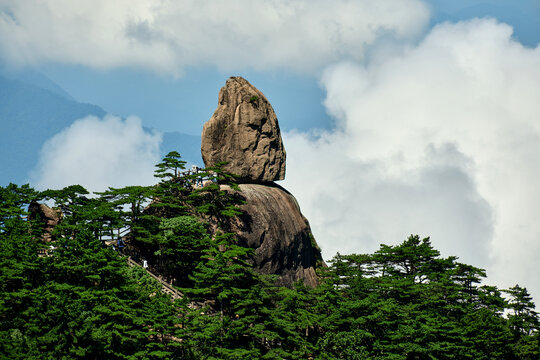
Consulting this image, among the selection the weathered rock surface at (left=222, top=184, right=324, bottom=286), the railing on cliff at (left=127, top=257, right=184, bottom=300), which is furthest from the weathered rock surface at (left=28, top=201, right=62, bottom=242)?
the weathered rock surface at (left=222, top=184, right=324, bottom=286)

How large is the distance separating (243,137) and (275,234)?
11176mm

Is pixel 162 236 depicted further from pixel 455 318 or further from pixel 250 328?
pixel 455 318

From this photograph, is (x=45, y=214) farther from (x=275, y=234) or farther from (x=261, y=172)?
(x=261, y=172)

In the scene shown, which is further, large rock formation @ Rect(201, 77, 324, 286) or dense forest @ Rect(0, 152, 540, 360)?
large rock formation @ Rect(201, 77, 324, 286)

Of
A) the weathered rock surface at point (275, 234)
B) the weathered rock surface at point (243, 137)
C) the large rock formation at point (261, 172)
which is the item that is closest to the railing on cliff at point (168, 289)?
the weathered rock surface at point (275, 234)

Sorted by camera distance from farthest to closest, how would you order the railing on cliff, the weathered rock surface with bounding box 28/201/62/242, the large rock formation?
the large rock formation → the weathered rock surface with bounding box 28/201/62/242 → the railing on cliff

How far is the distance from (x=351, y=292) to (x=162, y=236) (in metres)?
16.4

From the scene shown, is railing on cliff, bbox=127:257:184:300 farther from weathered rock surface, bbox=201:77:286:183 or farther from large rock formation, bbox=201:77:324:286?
weathered rock surface, bbox=201:77:286:183

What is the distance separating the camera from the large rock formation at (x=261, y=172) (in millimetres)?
49188

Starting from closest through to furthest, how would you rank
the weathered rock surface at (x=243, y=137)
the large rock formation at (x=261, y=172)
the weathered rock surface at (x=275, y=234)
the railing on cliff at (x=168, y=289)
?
the railing on cliff at (x=168, y=289), the weathered rock surface at (x=275, y=234), the large rock formation at (x=261, y=172), the weathered rock surface at (x=243, y=137)

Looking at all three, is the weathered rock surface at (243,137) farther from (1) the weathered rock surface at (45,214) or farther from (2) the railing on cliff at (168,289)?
(1) the weathered rock surface at (45,214)

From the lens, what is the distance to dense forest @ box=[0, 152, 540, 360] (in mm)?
31938

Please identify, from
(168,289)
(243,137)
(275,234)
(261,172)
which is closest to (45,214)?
(168,289)

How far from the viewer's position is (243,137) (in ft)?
178
